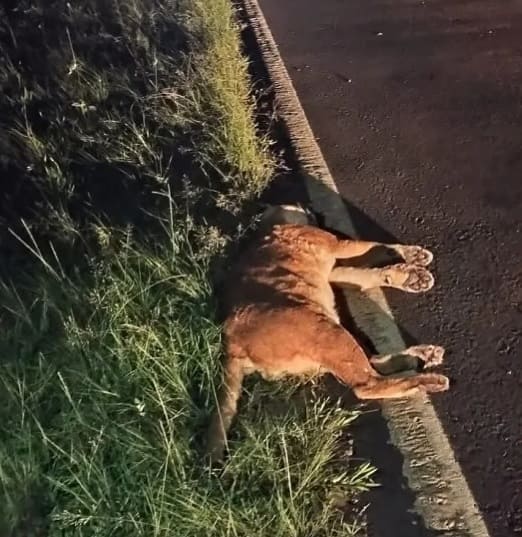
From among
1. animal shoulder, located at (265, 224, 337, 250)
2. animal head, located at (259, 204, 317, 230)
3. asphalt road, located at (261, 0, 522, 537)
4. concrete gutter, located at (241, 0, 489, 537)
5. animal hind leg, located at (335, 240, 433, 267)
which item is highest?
animal shoulder, located at (265, 224, 337, 250)

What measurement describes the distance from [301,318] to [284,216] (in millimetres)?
841

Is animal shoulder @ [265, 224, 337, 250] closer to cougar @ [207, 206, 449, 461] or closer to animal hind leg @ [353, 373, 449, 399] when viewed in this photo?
cougar @ [207, 206, 449, 461]

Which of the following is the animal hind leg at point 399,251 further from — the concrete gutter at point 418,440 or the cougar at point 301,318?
the concrete gutter at point 418,440

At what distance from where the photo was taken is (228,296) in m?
3.86

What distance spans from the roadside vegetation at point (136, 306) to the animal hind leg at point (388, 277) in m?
0.57

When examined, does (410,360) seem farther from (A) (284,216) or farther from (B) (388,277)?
(A) (284,216)

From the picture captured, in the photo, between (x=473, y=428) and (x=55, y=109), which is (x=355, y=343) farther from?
(x=55, y=109)

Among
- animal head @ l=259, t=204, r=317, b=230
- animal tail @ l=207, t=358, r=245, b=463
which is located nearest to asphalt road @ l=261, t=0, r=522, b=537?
animal head @ l=259, t=204, r=317, b=230

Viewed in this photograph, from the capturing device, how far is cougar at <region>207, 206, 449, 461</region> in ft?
11.4

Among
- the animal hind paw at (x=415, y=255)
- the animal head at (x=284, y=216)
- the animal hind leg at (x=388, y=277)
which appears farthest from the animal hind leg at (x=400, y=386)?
the animal head at (x=284, y=216)

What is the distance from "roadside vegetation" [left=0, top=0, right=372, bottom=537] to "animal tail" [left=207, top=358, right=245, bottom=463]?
0.17ft

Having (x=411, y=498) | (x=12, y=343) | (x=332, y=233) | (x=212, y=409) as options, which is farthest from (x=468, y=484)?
(x=12, y=343)

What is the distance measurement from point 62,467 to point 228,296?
0.97 m

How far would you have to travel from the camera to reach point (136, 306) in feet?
13.0
